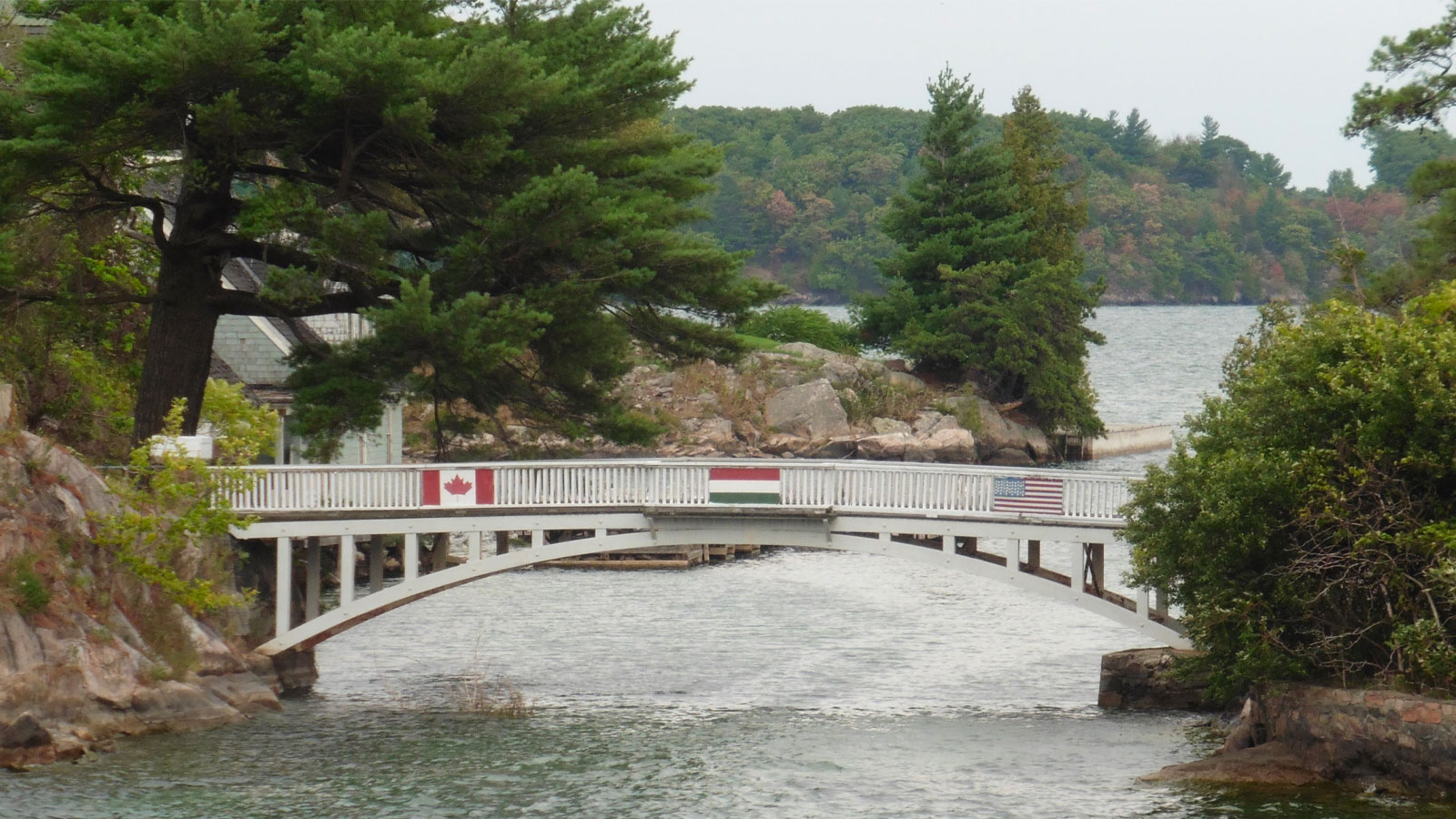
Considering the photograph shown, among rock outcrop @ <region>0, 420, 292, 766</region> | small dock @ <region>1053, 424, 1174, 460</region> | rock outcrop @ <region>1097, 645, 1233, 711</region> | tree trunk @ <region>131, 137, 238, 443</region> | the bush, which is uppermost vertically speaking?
the bush

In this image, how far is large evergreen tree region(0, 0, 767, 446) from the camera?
118ft

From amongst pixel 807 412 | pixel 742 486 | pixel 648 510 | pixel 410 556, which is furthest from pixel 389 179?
pixel 807 412

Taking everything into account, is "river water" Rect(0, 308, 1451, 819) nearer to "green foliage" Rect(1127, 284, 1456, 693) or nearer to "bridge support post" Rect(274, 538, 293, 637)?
"bridge support post" Rect(274, 538, 293, 637)

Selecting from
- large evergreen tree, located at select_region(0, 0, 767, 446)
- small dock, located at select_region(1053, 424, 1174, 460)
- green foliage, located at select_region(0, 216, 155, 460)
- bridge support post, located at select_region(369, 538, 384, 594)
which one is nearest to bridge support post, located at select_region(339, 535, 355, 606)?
bridge support post, located at select_region(369, 538, 384, 594)

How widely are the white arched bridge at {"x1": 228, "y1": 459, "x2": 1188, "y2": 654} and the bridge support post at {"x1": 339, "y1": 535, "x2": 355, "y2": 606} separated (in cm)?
5

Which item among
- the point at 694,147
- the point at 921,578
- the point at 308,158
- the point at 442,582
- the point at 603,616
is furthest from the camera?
the point at 921,578

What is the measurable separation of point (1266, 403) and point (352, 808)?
1641 cm

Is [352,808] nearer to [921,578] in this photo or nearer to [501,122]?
[501,122]

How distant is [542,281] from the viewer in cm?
4069

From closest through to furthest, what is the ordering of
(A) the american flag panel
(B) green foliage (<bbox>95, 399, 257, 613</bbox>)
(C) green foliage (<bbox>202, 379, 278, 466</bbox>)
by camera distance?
(B) green foliage (<bbox>95, 399, 257, 613</bbox>), (A) the american flag panel, (C) green foliage (<bbox>202, 379, 278, 466</bbox>)

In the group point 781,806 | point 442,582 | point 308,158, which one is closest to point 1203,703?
point 781,806

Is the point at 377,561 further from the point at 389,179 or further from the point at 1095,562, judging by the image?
the point at 1095,562

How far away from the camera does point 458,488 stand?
36781 mm

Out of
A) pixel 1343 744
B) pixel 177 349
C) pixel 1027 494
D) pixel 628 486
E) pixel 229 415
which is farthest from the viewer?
pixel 229 415
